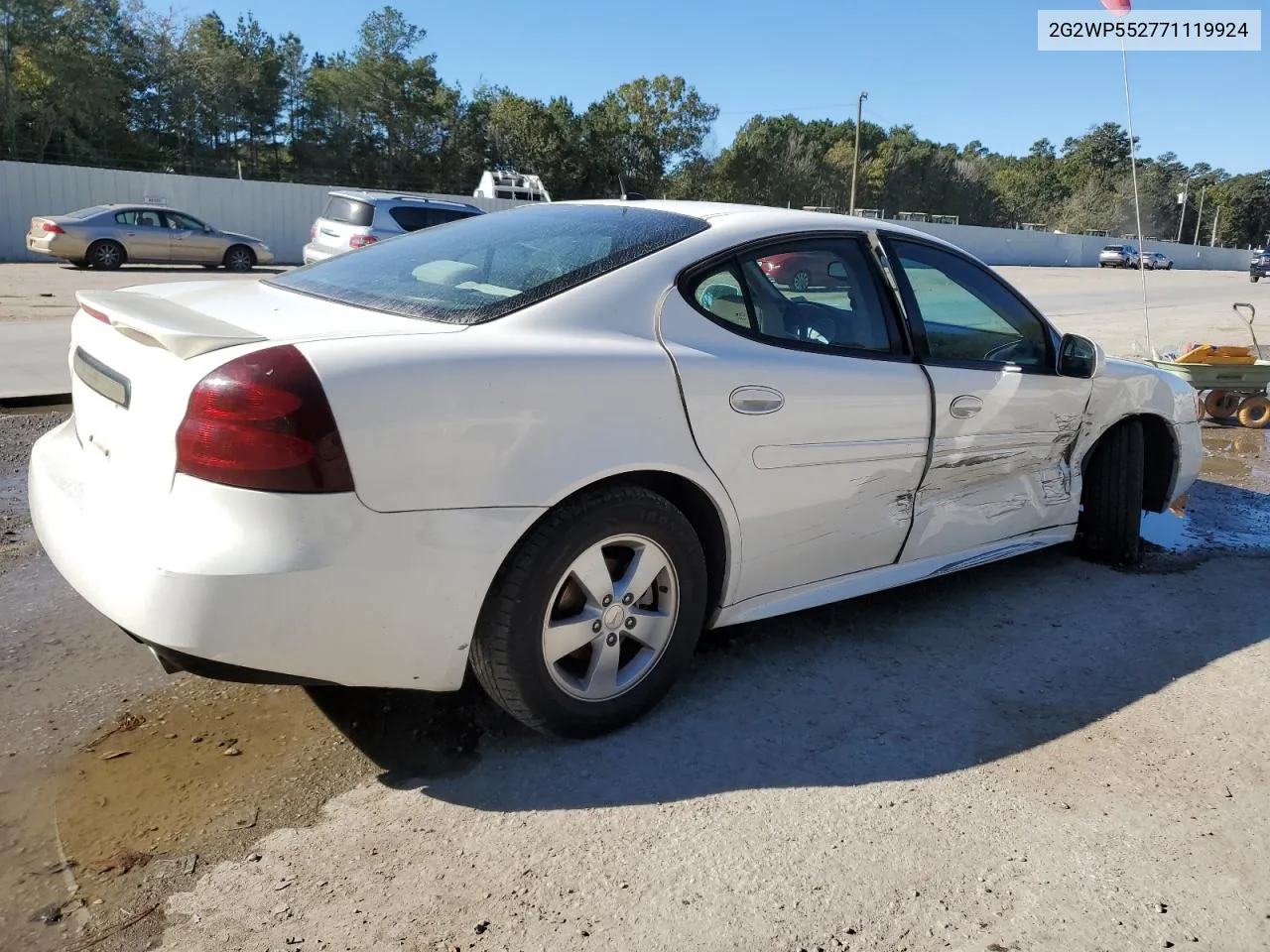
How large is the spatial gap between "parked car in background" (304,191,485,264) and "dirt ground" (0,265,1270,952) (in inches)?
517

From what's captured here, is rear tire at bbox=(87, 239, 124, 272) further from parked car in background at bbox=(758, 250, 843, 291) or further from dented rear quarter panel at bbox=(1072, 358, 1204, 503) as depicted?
dented rear quarter panel at bbox=(1072, 358, 1204, 503)

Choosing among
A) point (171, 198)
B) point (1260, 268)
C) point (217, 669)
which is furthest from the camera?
point (1260, 268)

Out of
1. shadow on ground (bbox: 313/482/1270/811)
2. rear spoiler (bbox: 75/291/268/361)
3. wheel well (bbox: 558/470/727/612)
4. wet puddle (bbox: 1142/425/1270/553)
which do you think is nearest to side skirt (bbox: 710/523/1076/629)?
wheel well (bbox: 558/470/727/612)

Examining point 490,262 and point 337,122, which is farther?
point 337,122

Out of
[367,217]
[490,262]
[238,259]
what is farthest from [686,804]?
[238,259]

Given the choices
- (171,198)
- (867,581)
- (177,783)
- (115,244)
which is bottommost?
(177,783)

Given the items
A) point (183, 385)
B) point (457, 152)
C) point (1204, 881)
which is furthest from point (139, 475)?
point (457, 152)

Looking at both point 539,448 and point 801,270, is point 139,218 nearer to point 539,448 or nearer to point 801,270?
point 801,270

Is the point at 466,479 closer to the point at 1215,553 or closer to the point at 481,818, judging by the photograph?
the point at 481,818

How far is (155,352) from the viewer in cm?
238

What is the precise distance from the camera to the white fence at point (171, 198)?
24656mm

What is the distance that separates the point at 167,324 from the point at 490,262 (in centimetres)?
99

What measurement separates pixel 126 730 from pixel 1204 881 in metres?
2.87

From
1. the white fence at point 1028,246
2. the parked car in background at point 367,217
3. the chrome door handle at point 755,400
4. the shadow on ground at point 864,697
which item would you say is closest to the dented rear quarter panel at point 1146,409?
the shadow on ground at point 864,697
